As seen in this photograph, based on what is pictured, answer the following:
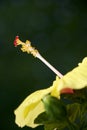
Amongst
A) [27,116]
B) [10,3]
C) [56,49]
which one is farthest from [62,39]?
[27,116]

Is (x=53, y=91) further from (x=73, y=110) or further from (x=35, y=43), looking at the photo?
(x=35, y=43)

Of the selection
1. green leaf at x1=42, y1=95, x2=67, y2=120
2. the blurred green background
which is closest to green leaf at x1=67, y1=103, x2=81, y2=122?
green leaf at x1=42, y1=95, x2=67, y2=120

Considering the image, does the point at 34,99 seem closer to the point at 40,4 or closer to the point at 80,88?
the point at 80,88

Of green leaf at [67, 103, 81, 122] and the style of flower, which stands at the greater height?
the style of flower

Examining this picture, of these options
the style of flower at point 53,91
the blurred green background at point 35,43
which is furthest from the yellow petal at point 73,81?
the blurred green background at point 35,43

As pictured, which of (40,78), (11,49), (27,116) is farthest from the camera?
(11,49)

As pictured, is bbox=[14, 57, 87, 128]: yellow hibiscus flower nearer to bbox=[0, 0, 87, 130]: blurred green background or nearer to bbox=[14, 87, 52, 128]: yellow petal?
bbox=[14, 87, 52, 128]: yellow petal
